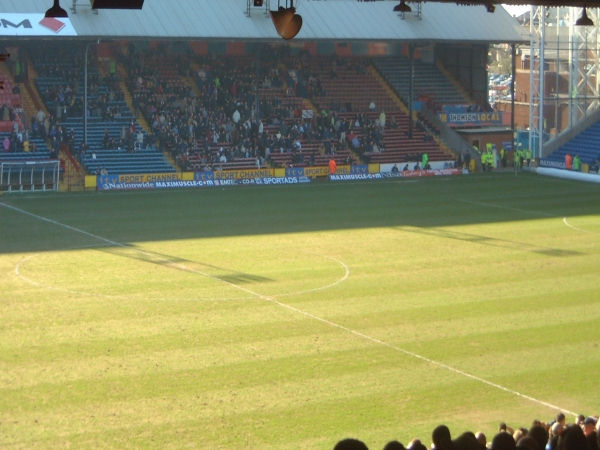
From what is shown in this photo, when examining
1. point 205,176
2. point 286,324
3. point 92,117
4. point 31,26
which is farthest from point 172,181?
point 286,324

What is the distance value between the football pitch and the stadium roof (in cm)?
1126

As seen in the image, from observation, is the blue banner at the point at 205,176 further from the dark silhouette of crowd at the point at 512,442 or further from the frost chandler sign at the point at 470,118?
the dark silhouette of crowd at the point at 512,442

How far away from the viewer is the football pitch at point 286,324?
17328mm

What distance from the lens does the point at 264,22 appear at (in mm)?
53375

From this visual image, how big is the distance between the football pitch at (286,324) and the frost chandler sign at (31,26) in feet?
31.1

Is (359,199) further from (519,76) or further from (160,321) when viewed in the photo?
(519,76)

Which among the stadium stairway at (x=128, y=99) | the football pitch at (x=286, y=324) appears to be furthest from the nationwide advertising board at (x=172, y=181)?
the football pitch at (x=286, y=324)

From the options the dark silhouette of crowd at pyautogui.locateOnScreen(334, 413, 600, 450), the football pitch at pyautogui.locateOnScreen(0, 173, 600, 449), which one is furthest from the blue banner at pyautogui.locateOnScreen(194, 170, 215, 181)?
the dark silhouette of crowd at pyautogui.locateOnScreen(334, 413, 600, 450)

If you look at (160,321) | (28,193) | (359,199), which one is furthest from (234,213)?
(160,321)

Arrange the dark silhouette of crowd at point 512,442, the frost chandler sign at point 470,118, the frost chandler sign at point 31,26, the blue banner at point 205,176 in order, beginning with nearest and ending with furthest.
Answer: the dark silhouette of crowd at point 512,442, the frost chandler sign at point 31,26, the blue banner at point 205,176, the frost chandler sign at point 470,118

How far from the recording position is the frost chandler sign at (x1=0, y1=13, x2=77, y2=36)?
154ft

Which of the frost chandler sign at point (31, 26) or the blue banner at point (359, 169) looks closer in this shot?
the frost chandler sign at point (31, 26)

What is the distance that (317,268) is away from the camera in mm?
30172

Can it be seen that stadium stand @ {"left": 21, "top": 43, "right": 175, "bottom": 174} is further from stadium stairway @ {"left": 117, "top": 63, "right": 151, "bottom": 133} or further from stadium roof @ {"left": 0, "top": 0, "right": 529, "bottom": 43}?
stadium roof @ {"left": 0, "top": 0, "right": 529, "bottom": 43}
